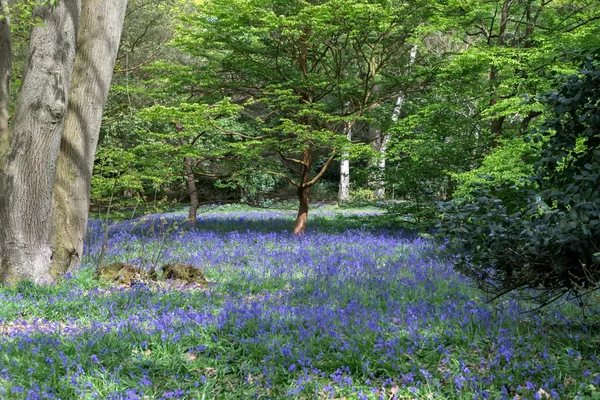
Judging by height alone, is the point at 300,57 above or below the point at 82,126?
above

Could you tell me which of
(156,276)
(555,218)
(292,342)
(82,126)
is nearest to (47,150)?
(82,126)

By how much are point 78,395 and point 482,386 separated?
110 inches

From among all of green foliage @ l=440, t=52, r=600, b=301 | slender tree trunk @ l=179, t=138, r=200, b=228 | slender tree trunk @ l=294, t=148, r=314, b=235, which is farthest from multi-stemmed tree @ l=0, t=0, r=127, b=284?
slender tree trunk @ l=294, t=148, r=314, b=235

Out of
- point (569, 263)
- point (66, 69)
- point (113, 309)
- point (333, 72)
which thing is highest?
point (333, 72)

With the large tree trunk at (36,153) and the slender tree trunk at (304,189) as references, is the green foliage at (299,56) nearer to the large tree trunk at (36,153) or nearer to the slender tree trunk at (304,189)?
the slender tree trunk at (304,189)

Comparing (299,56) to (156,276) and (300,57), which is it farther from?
(156,276)

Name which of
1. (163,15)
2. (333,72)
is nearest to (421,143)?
(333,72)

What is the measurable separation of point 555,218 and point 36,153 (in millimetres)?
5765

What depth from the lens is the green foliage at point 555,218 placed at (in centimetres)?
346

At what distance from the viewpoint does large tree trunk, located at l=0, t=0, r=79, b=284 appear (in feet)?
19.9

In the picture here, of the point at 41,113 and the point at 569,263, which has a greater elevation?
the point at 41,113

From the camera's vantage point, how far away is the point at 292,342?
425 centimetres

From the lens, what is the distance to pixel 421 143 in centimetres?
1124

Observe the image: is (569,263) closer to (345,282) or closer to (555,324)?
(555,324)
